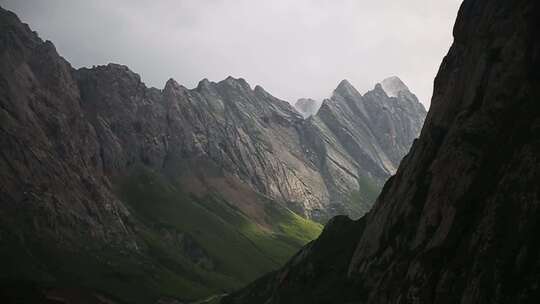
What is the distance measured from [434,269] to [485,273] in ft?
31.9

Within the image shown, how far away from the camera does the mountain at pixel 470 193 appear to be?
54.3m

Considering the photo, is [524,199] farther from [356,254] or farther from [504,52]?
[356,254]

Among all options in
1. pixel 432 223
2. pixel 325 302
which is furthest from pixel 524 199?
pixel 325 302

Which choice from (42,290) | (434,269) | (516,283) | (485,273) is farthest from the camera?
(42,290)

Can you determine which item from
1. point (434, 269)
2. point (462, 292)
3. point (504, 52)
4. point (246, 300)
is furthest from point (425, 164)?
point (246, 300)

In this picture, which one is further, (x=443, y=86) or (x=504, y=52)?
(x=443, y=86)

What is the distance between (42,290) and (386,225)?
3140 inches

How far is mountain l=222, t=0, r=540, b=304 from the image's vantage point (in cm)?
5434

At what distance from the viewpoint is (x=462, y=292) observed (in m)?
55.4

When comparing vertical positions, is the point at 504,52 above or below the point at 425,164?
above

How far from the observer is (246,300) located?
14562cm

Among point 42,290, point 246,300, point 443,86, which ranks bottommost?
point 42,290

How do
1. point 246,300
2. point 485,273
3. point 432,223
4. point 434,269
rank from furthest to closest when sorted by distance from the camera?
point 246,300
point 432,223
point 434,269
point 485,273

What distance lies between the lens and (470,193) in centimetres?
6769
